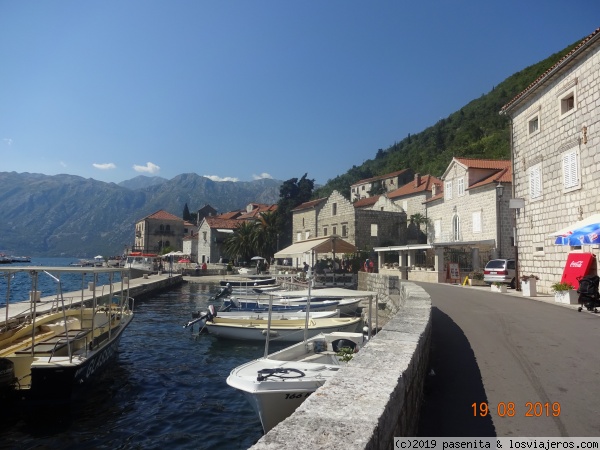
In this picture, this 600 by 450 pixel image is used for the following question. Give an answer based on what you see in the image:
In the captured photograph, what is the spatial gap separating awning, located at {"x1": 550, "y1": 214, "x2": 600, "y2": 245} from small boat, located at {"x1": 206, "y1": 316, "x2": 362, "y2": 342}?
7394mm

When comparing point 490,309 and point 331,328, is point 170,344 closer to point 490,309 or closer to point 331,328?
point 331,328

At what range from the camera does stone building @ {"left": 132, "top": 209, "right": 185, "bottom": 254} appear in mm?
89250

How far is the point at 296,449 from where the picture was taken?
219cm

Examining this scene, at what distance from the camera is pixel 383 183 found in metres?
73.8

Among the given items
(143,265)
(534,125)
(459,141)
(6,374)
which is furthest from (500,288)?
(459,141)

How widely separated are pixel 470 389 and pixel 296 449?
3.99 m

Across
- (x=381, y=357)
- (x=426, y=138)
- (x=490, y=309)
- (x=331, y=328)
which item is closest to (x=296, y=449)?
(x=381, y=357)

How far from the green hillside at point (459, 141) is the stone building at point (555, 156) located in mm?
45491

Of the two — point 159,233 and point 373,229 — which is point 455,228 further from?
point 159,233

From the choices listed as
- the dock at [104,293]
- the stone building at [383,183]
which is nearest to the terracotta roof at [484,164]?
the dock at [104,293]

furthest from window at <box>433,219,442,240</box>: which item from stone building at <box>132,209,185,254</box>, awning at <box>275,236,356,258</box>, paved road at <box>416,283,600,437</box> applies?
stone building at <box>132,209,185,254</box>

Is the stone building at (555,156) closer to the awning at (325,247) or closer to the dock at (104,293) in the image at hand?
the awning at (325,247)

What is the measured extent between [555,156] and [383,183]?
57605 mm

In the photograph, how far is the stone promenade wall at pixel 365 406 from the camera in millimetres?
2352
